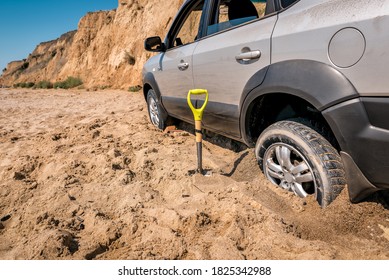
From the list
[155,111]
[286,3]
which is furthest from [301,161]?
[155,111]

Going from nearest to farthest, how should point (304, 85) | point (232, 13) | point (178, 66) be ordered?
point (304, 85) → point (232, 13) → point (178, 66)

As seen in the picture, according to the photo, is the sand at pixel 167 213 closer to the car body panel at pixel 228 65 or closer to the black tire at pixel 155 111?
the car body panel at pixel 228 65

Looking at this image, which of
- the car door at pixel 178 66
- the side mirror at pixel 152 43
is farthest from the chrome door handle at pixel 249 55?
the side mirror at pixel 152 43

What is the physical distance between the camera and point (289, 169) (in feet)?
6.41

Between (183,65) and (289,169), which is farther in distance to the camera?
(183,65)

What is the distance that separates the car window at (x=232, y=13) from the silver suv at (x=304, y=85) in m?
0.01

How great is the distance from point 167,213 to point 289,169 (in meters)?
0.92

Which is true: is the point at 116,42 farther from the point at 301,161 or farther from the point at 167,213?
the point at 301,161

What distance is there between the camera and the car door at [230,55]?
200 centimetres

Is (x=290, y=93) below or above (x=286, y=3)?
below

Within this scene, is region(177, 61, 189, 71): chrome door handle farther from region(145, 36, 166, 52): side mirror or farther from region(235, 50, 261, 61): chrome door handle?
region(235, 50, 261, 61): chrome door handle

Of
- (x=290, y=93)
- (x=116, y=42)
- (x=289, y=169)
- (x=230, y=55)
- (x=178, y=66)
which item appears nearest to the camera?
(x=290, y=93)

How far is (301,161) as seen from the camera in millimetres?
1956

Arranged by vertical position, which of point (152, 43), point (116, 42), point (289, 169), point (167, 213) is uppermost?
point (116, 42)
